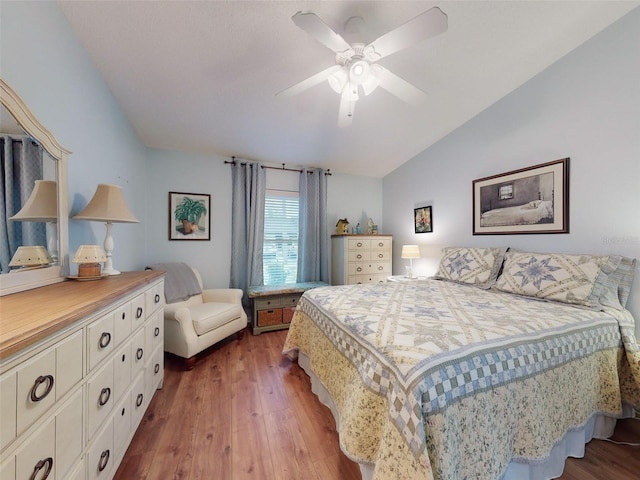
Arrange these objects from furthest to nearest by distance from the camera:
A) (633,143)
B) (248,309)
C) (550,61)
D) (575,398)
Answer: (248,309) → (550,61) → (633,143) → (575,398)

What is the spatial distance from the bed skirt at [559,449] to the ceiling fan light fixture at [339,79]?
210cm

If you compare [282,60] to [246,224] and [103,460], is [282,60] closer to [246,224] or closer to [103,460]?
[246,224]

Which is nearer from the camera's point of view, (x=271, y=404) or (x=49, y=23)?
(x=49, y=23)

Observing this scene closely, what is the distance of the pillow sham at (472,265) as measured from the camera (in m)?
2.35

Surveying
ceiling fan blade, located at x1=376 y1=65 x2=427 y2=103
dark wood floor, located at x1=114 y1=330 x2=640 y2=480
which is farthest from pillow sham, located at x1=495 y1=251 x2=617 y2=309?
ceiling fan blade, located at x1=376 y1=65 x2=427 y2=103

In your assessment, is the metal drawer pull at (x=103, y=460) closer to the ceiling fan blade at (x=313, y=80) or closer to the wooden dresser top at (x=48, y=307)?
the wooden dresser top at (x=48, y=307)

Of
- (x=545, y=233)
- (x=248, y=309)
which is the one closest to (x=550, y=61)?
(x=545, y=233)

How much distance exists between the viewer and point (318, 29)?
1.24 meters

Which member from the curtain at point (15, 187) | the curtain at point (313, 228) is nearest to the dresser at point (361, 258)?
the curtain at point (313, 228)

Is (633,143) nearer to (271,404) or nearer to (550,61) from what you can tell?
(550,61)

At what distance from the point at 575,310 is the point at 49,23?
351 cm

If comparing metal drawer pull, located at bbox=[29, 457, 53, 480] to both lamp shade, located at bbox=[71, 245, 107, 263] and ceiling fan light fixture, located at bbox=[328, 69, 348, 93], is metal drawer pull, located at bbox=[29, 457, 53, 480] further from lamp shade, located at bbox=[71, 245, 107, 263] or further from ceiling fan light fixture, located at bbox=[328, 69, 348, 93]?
ceiling fan light fixture, located at bbox=[328, 69, 348, 93]

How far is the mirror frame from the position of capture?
3.31 feet

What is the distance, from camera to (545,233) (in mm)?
2180
